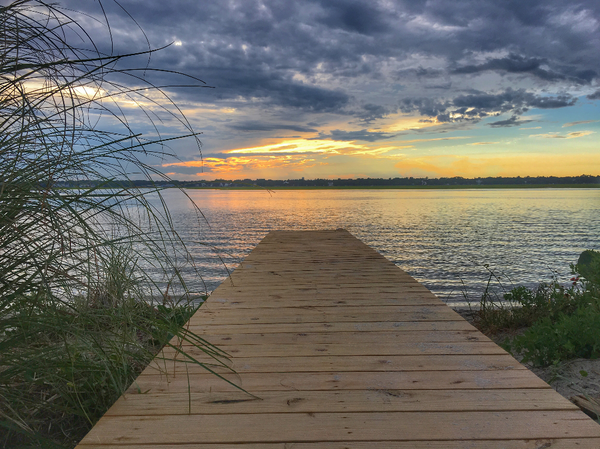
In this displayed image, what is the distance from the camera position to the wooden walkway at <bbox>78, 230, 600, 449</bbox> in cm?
127

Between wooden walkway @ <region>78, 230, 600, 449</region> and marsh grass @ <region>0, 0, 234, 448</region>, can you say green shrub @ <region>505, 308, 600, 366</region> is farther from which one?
marsh grass @ <region>0, 0, 234, 448</region>

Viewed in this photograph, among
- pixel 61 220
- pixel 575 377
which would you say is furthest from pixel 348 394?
pixel 575 377

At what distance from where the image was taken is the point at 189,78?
154 centimetres

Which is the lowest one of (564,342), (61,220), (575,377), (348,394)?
(575,377)

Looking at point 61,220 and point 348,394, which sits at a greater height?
point 61,220

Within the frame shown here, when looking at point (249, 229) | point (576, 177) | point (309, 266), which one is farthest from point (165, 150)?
point (576, 177)

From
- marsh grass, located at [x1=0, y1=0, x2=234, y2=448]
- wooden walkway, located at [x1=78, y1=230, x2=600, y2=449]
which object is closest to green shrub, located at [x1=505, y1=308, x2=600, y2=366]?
wooden walkway, located at [x1=78, y1=230, x2=600, y2=449]

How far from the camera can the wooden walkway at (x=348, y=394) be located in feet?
4.17

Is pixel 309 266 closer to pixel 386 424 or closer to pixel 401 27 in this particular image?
pixel 386 424

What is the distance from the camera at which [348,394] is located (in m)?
1.57

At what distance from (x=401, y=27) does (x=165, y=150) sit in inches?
556

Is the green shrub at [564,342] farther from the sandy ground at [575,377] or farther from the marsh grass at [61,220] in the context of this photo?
the marsh grass at [61,220]

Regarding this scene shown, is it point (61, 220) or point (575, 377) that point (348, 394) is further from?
point (575, 377)

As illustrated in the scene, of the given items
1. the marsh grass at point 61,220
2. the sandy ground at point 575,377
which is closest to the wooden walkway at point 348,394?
the marsh grass at point 61,220
